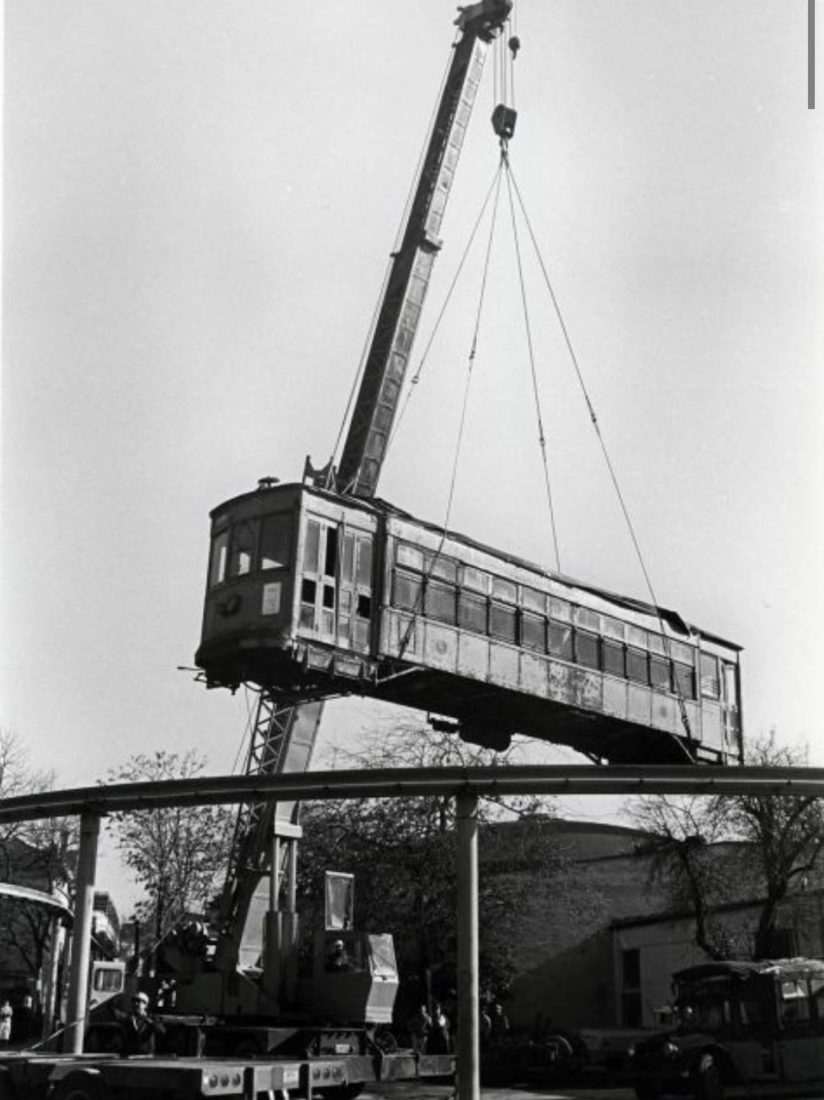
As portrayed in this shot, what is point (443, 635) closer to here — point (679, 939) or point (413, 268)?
point (413, 268)

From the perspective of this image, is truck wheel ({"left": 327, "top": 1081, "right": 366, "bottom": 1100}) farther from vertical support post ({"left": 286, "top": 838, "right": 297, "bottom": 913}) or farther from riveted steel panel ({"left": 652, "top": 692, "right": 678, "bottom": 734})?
riveted steel panel ({"left": 652, "top": 692, "right": 678, "bottom": 734})

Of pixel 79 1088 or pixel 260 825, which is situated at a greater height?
pixel 260 825

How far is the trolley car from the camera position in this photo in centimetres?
1816

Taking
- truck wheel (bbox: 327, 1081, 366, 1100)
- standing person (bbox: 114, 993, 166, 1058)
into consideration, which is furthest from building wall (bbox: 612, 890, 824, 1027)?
standing person (bbox: 114, 993, 166, 1058)

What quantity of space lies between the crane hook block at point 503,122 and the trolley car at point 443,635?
24.4 feet

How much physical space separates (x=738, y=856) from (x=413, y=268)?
22.6 metres

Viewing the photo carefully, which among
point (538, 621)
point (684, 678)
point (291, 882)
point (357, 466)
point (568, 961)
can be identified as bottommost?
point (568, 961)

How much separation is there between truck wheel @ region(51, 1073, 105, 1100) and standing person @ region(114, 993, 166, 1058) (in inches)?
53.7

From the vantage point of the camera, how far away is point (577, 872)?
124ft

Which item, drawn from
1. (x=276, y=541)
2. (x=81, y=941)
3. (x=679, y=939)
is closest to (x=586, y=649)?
(x=276, y=541)

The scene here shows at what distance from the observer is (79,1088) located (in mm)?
11016

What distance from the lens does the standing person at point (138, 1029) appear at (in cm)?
1288

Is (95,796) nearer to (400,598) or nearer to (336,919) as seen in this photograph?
(336,919)

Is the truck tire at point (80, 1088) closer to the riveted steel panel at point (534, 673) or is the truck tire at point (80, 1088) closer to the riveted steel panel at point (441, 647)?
the riveted steel panel at point (441, 647)
